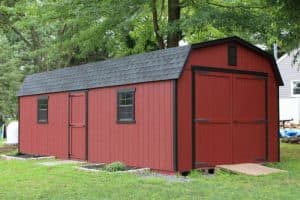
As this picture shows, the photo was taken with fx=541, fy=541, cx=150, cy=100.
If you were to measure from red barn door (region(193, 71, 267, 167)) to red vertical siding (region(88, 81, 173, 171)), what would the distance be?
71cm

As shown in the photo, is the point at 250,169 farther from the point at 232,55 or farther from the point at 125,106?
the point at 125,106

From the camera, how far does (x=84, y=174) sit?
39.7 ft

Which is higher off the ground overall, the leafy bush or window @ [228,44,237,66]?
window @ [228,44,237,66]

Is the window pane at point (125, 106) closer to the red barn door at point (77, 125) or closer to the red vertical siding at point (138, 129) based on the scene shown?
the red vertical siding at point (138, 129)

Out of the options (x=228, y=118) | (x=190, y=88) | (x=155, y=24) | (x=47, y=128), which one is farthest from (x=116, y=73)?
(x=155, y=24)

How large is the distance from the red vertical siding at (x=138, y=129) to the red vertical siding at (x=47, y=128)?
62.7 inches

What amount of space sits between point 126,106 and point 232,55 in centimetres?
297

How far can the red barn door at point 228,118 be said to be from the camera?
12656mm

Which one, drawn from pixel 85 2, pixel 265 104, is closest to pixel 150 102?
pixel 265 104

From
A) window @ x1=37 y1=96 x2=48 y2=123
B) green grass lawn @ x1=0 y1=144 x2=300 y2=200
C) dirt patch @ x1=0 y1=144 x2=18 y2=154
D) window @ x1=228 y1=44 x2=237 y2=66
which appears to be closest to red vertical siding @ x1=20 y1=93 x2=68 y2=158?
window @ x1=37 y1=96 x2=48 y2=123

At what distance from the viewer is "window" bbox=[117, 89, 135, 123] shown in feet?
44.6

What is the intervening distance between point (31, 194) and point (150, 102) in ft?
14.5

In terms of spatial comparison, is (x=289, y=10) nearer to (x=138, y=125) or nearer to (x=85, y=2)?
(x=138, y=125)

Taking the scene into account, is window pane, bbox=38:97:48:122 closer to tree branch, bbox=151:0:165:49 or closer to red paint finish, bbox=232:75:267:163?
→ tree branch, bbox=151:0:165:49
